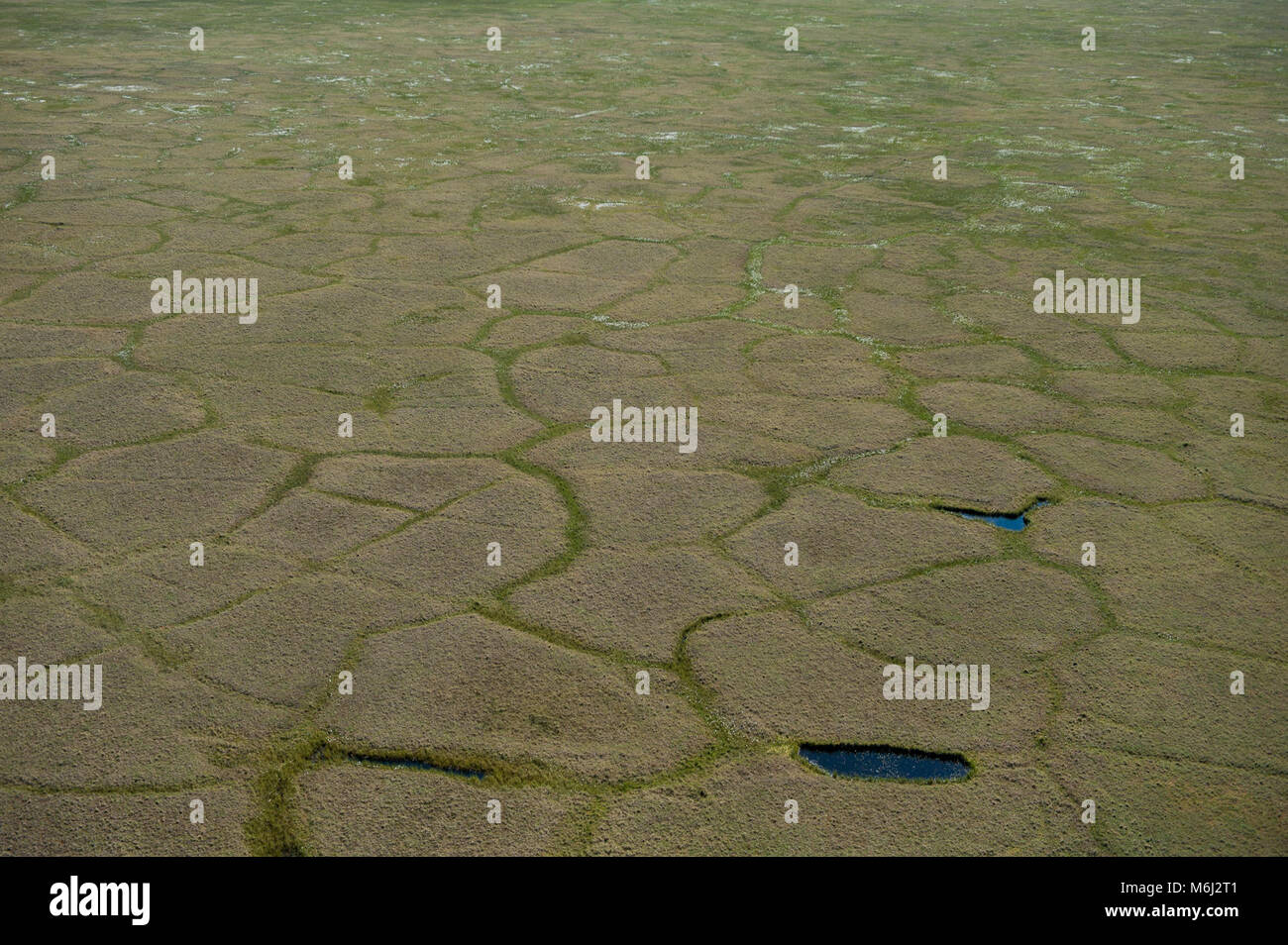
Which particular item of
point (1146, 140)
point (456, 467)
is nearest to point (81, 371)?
point (456, 467)

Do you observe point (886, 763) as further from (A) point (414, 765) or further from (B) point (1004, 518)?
(B) point (1004, 518)

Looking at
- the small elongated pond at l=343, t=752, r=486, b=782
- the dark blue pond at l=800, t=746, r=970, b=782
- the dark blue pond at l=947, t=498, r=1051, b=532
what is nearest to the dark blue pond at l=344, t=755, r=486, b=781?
the small elongated pond at l=343, t=752, r=486, b=782

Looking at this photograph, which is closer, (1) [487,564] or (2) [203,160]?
(1) [487,564]

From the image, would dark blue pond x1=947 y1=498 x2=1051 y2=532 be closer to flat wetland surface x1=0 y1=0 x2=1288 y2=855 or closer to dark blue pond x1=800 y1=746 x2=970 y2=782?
flat wetland surface x1=0 y1=0 x2=1288 y2=855

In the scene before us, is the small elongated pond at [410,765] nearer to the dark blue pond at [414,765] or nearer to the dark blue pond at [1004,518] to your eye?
the dark blue pond at [414,765]

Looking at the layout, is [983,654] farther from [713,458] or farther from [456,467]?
[456,467]

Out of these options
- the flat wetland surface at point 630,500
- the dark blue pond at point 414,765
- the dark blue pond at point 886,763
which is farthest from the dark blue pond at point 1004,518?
the dark blue pond at point 414,765
